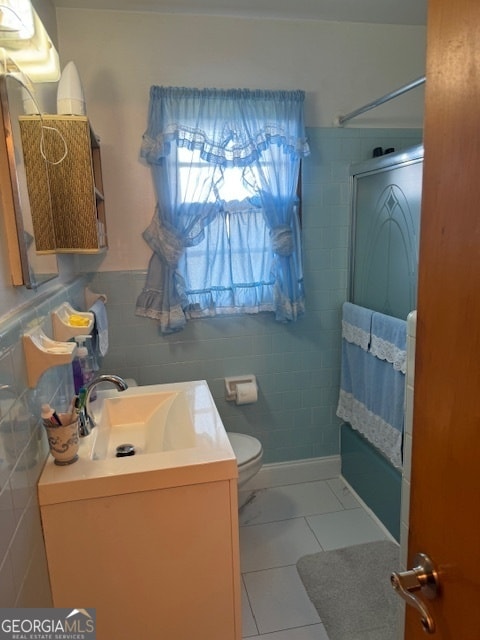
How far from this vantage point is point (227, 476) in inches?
47.8

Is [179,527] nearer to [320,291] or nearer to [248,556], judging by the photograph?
[248,556]

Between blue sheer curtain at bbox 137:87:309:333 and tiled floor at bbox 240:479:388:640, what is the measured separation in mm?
1055

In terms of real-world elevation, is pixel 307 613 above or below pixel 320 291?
below

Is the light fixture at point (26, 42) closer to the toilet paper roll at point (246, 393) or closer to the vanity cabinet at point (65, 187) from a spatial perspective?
the vanity cabinet at point (65, 187)

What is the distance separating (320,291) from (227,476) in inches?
61.8

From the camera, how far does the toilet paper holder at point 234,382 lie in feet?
8.13

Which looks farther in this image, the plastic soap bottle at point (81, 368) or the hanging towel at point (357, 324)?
the hanging towel at point (357, 324)

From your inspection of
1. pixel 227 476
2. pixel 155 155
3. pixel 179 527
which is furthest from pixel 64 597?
pixel 155 155

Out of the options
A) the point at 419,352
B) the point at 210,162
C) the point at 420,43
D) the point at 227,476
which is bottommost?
the point at 227,476

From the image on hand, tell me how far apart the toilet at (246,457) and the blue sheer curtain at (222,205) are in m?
0.68

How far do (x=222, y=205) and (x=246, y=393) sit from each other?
102 cm

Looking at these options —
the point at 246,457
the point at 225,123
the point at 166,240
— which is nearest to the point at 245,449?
the point at 246,457

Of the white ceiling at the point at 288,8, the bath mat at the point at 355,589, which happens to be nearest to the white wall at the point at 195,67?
the white ceiling at the point at 288,8

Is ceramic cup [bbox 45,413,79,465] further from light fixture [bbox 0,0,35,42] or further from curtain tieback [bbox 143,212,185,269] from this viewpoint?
curtain tieback [bbox 143,212,185,269]
